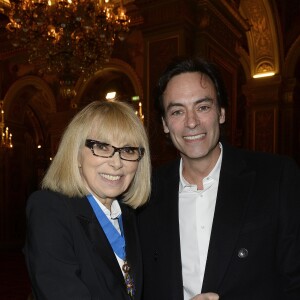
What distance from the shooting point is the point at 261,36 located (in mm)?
11531

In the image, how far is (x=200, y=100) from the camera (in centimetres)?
237

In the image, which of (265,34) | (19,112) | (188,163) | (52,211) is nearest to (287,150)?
(265,34)

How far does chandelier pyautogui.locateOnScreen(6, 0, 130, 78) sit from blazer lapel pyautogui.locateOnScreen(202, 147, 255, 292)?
15.8 ft

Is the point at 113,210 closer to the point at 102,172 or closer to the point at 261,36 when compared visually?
the point at 102,172

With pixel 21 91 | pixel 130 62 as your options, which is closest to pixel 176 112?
pixel 130 62

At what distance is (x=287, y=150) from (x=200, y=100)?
10.9 meters

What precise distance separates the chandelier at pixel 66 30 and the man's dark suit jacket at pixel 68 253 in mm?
5092

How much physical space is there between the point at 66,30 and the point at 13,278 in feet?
20.1

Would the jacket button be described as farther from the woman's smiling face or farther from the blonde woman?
the woman's smiling face

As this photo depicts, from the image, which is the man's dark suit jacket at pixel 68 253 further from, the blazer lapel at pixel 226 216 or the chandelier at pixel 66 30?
the chandelier at pixel 66 30

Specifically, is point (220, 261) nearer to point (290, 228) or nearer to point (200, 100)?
point (290, 228)

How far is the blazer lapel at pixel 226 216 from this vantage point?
2084mm

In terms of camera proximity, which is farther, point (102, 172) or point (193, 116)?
point (193, 116)

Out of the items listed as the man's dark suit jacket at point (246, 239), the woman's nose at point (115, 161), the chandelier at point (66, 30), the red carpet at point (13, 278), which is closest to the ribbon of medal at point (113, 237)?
the woman's nose at point (115, 161)
